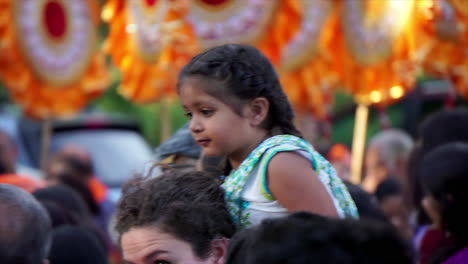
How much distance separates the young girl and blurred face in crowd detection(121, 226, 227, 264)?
0.15 m

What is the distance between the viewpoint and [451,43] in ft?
16.7

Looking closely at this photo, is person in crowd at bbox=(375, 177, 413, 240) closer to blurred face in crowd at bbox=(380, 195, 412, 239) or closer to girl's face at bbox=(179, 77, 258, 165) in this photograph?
blurred face in crowd at bbox=(380, 195, 412, 239)

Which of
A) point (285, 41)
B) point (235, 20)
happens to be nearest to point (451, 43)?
point (285, 41)

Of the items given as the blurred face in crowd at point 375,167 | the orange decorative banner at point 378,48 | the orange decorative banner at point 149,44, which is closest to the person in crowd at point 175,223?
the orange decorative banner at point 149,44

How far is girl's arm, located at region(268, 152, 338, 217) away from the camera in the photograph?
6.63 feet

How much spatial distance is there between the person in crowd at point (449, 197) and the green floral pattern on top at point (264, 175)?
504mm

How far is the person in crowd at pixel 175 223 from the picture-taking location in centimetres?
195

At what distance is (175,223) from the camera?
1.96 metres

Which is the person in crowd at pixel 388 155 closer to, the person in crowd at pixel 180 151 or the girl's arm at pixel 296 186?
the person in crowd at pixel 180 151

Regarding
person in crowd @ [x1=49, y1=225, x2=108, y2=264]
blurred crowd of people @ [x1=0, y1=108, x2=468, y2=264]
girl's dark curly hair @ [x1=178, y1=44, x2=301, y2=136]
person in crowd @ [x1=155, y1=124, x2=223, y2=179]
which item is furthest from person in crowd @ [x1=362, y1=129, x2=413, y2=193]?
girl's dark curly hair @ [x1=178, y1=44, x2=301, y2=136]

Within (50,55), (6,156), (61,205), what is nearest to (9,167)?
(6,156)

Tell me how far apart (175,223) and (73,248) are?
892 mm

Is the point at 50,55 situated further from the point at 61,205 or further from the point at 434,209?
the point at 434,209

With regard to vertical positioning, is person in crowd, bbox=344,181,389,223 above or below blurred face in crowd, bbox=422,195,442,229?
below
